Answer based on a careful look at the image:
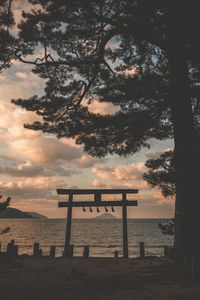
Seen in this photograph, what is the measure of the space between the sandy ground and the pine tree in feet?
6.93

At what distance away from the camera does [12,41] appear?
9.82 metres

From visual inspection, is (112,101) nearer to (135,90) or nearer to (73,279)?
(135,90)

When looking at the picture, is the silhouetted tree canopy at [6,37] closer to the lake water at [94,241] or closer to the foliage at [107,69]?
the foliage at [107,69]

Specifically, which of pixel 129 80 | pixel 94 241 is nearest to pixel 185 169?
pixel 129 80

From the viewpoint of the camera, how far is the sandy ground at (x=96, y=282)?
222 inches

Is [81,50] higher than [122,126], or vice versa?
[81,50]

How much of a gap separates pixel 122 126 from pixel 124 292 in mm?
5699

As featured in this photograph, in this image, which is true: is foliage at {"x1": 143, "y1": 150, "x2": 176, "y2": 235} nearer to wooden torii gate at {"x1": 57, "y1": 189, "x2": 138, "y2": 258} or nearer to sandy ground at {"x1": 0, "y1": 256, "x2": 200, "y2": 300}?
wooden torii gate at {"x1": 57, "y1": 189, "x2": 138, "y2": 258}

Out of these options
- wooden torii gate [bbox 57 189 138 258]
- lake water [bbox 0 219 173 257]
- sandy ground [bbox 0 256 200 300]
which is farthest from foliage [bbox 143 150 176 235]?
lake water [bbox 0 219 173 257]

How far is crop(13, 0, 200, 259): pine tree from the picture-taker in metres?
8.79

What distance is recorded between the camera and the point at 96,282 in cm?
681

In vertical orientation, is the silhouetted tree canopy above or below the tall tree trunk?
above

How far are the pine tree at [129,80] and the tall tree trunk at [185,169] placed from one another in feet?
0.11

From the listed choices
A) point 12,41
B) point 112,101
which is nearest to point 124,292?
point 112,101
